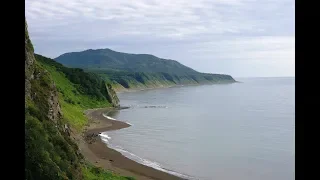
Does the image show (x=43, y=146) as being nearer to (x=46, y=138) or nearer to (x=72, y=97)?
(x=46, y=138)

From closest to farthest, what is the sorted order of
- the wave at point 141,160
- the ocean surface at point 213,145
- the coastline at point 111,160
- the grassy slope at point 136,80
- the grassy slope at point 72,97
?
1. the coastline at point 111,160
2. the wave at point 141,160
3. the ocean surface at point 213,145
4. the grassy slope at point 72,97
5. the grassy slope at point 136,80

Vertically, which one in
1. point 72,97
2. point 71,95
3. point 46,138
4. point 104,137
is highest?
point 71,95

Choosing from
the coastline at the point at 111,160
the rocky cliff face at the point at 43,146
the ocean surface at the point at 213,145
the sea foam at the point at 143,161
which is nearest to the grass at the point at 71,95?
the ocean surface at the point at 213,145

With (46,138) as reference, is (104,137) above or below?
below

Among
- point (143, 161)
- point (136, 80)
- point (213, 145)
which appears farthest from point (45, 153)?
point (136, 80)

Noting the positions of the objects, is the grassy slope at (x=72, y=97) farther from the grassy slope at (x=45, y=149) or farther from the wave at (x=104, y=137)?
the grassy slope at (x=45, y=149)

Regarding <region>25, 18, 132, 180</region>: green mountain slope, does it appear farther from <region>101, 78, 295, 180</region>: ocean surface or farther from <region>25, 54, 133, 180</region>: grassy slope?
<region>101, 78, 295, 180</region>: ocean surface

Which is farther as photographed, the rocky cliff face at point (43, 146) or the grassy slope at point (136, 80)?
the grassy slope at point (136, 80)

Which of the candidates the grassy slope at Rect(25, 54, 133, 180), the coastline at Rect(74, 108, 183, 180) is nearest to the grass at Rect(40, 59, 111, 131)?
the coastline at Rect(74, 108, 183, 180)

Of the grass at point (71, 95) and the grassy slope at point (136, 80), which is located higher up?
the grassy slope at point (136, 80)

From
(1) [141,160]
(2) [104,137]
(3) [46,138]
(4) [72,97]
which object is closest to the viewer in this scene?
(3) [46,138]
